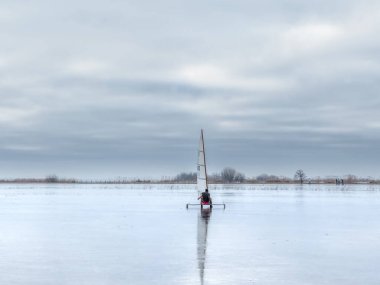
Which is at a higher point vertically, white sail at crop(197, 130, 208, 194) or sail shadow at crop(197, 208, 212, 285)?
white sail at crop(197, 130, 208, 194)

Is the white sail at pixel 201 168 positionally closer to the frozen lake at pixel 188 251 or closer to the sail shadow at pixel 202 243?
the sail shadow at pixel 202 243

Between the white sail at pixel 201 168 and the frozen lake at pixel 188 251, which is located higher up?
the white sail at pixel 201 168

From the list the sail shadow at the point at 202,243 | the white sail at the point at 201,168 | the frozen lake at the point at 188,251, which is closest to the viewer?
the frozen lake at the point at 188,251

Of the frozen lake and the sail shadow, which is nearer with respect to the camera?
the frozen lake

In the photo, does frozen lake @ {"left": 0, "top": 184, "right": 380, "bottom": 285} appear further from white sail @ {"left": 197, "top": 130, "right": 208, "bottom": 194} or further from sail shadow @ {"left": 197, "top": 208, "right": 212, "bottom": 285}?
white sail @ {"left": 197, "top": 130, "right": 208, "bottom": 194}

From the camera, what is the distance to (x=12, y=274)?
15.6m

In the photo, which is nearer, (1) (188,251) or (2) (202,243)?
(1) (188,251)

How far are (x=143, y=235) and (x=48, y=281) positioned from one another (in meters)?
10.9

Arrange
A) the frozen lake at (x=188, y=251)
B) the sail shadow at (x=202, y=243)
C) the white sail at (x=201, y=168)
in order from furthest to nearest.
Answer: the white sail at (x=201, y=168), the sail shadow at (x=202, y=243), the frozen lake at (x=188, y=251)

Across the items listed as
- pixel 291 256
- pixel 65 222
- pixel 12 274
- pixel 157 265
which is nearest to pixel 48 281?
pixel 12 274

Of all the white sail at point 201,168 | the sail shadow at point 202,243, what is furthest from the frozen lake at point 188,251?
the white sail at point 201,168

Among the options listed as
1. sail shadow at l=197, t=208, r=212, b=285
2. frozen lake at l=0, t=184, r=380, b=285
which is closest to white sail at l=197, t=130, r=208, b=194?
sail shadow at l=197, t=208, r=212, b=285

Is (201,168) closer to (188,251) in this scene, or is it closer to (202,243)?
(202,243)

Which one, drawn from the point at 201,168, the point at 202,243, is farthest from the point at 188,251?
the point at 201,168
